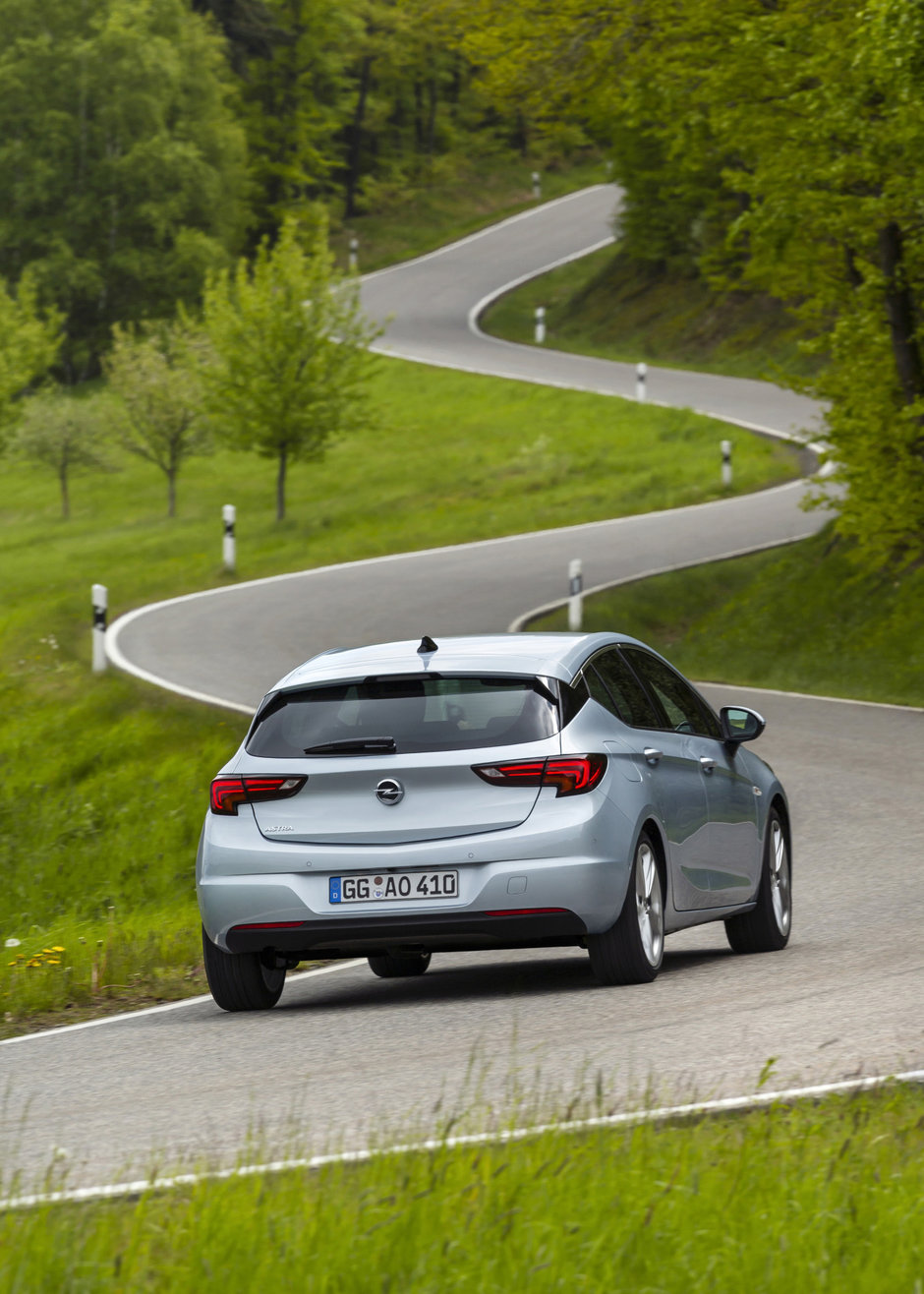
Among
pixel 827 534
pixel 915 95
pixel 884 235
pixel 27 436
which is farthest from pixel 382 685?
pixel 27 436

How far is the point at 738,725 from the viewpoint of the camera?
9367 millimetres

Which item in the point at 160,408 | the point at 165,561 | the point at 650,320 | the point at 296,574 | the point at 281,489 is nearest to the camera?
the point at 296,574

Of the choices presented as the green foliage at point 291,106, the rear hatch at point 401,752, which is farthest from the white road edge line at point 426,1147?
the green foliage at point 291,106

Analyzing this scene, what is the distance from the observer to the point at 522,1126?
4836 mm

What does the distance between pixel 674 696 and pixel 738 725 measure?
0.41 metres

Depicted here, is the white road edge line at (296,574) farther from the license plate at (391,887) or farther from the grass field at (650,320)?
the license plate at (391,887)

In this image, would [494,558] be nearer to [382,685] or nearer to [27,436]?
[27,436]

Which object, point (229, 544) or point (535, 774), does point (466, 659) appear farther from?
point (229, 544)

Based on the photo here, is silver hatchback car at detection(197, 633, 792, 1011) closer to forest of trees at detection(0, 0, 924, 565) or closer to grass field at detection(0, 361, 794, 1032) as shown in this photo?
grass field at detection(0, 361, 794, 1032)

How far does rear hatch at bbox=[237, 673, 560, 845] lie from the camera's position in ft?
24.7

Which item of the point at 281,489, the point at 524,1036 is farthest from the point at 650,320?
the point at 524,1036

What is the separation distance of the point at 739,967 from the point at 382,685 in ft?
7.16

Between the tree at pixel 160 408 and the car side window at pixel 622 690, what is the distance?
1272 inches

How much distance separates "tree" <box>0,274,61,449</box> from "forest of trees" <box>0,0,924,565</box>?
11cm
